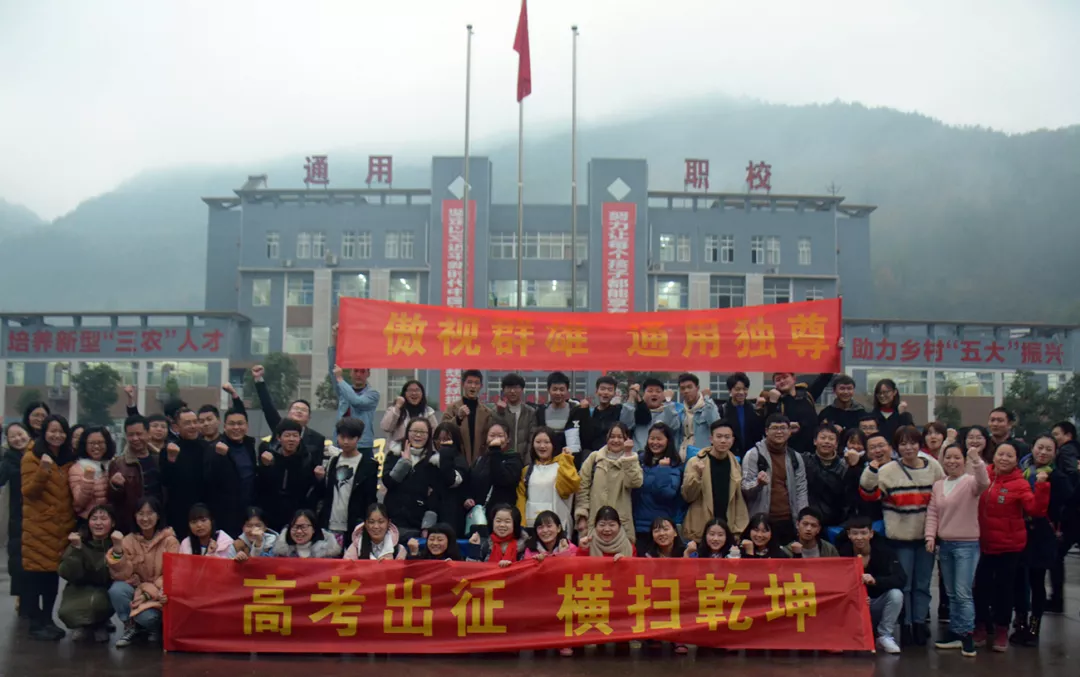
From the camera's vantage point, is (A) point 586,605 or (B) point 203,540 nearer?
(A) point 586,605

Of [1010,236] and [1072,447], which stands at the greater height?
[1010,236]

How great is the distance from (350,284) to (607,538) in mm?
39551

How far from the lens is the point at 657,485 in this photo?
641cm

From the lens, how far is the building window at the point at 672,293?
143 feet

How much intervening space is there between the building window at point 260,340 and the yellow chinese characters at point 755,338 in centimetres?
3936

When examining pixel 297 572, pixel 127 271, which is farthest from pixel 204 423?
pixel 127 271

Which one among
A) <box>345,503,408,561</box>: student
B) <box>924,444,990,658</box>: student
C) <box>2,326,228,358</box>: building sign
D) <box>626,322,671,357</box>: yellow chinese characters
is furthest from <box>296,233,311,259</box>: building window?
<box>924,444,990,658</box>: student

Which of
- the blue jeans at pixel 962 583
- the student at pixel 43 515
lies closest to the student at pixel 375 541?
the student at pixel 43 515

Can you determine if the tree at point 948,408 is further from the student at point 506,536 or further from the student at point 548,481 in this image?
the student at point 506,536

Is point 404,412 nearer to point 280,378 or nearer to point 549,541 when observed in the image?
point 549,541

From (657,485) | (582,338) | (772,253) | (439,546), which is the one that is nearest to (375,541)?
(439,546)

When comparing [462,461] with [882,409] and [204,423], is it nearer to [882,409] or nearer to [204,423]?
[204,423]

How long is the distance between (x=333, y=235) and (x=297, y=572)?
40.0m

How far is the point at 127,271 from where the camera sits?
100000 millimetres
